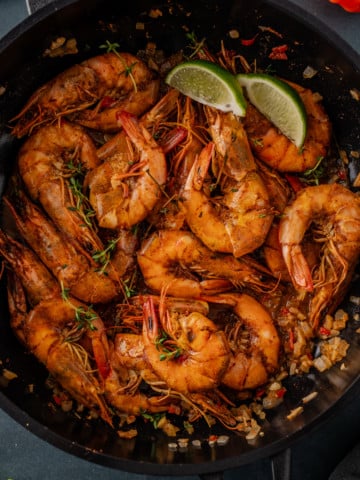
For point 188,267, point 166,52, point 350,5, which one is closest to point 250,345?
point 188,267

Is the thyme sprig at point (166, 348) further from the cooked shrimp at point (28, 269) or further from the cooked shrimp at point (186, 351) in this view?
the cooked shrimp at point (28, 269)

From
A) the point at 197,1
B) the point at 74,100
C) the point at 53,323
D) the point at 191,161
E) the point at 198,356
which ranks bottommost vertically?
the point at 198,356

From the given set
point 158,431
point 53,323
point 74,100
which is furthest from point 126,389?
point 74,100

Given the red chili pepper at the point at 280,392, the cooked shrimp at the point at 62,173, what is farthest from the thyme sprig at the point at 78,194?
the red chili pepper at the point at 280,392

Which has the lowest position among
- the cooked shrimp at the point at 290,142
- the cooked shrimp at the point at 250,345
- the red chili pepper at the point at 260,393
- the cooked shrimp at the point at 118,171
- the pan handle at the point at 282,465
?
the red chili pepper at the point at 260,393

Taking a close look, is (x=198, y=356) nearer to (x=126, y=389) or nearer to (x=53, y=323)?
(x=126, y=389)

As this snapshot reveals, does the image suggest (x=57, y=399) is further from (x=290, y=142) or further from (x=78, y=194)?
(x=290, y=142)
